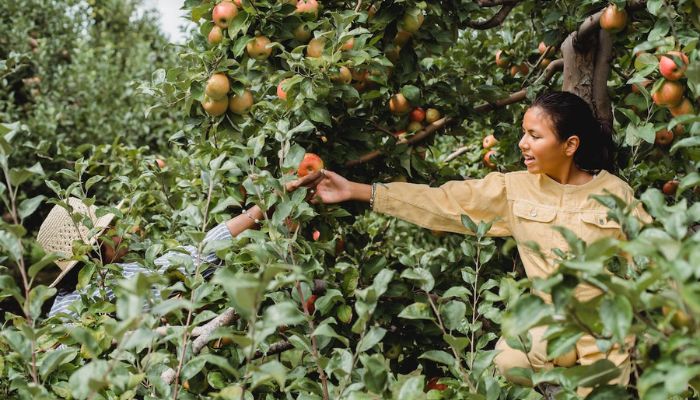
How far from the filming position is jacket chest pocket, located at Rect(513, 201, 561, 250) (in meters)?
1.74

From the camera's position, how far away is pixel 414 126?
2154 mm

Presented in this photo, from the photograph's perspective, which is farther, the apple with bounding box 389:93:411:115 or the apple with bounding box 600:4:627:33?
the apple with bounding box 389:93:411:115

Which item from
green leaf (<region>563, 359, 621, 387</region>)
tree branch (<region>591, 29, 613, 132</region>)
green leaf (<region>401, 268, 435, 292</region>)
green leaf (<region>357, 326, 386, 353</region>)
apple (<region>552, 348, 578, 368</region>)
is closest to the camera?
green leaf (<region>563, 359, 621, 387</region>)

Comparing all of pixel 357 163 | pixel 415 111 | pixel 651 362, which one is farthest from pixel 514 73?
pixel 651 362

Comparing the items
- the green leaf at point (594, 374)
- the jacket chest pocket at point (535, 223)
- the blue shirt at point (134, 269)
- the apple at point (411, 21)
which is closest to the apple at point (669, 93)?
the jacket chest pocket at point (535, 223)

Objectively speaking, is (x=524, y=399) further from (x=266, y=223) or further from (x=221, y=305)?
(x=221, y=305)

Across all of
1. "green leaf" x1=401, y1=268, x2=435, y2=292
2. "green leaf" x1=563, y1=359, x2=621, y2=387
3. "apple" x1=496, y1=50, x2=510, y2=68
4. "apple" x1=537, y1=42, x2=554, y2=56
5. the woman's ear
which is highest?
"green leaf" x1=563, y1=359, x2=621, y2=387

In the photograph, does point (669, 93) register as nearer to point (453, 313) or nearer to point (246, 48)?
point (453, 313)

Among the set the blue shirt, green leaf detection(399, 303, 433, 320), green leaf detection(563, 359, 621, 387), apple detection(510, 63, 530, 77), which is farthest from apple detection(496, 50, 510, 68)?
green leaf detection(563, 359, 621, 387)

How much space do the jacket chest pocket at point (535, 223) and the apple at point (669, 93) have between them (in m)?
0.37

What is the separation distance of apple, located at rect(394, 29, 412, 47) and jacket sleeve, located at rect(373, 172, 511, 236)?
0.44 m

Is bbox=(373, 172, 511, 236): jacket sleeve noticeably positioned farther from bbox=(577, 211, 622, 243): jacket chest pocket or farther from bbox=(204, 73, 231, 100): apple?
bbox=(204, 73, 231, 100): apple

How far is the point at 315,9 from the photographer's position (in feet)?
5.70

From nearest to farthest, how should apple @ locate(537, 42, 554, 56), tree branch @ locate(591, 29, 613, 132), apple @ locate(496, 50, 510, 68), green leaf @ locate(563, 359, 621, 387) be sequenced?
green leaf @ locate(563, 359, 621, 387)
tree branch @ locate(591, 29, 613, 132)
apple @ locate(537, 42, 554, 56)
apple @ locate(496, 50, 510, 68)
